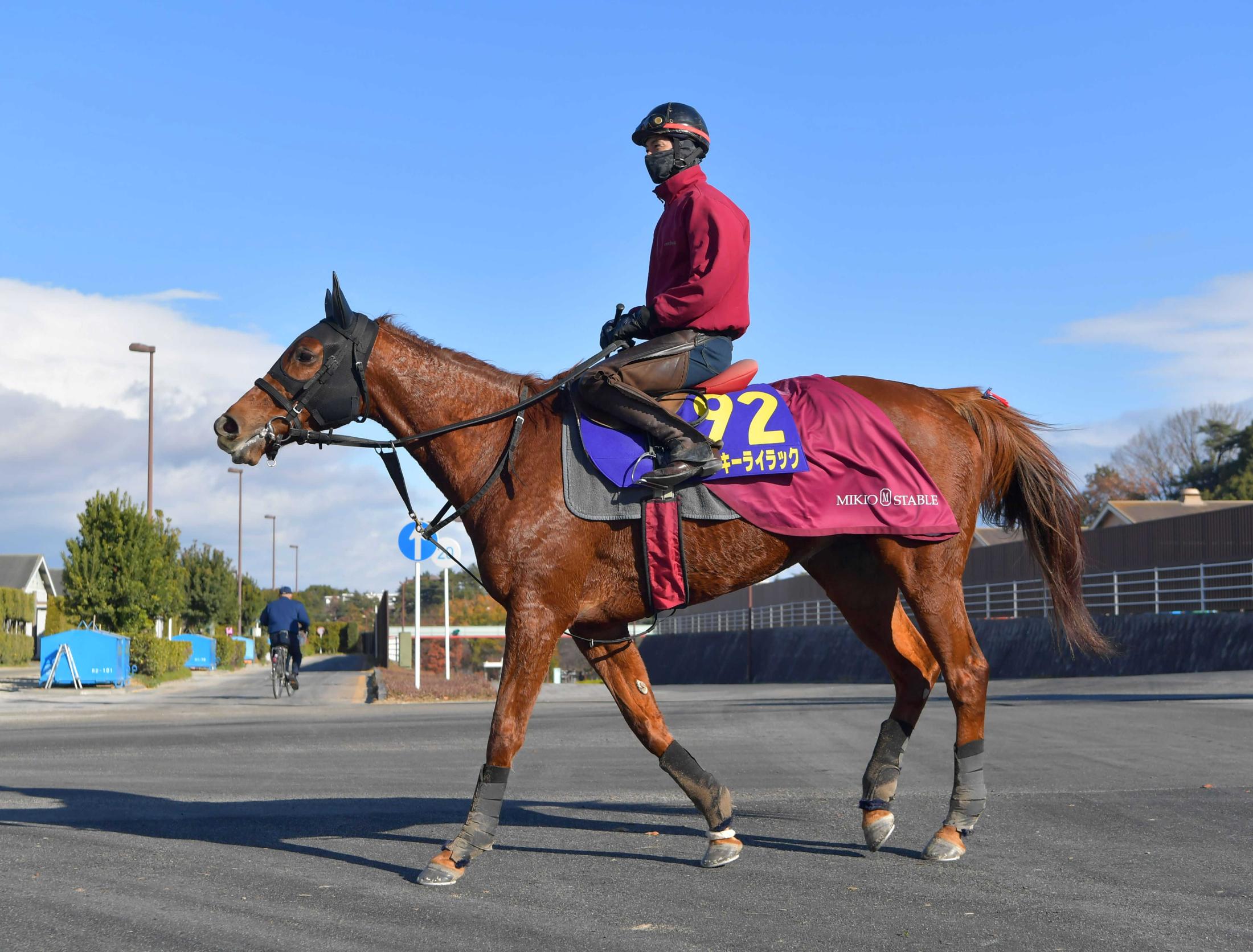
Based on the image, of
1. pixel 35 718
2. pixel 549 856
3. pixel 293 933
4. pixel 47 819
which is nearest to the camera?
pixel 293 933

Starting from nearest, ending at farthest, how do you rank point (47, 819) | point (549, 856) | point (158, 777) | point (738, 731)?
point (549, 856) < point (47, 819) < point (158, 777) < point (738, 731)

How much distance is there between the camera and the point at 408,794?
26.7ft

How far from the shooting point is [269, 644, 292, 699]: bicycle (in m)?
24.6

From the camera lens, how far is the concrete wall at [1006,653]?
22.6 metres

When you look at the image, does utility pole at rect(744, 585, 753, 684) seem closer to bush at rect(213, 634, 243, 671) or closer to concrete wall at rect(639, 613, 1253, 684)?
concrete wall at rect(639, 613, 1253, 684)

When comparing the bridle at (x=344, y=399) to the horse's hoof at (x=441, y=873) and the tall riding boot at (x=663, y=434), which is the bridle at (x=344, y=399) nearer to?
the tall riding boot at (x=663, y=434)

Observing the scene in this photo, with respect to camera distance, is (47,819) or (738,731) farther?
(738,731)

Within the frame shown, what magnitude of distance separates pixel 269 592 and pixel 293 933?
119491mm

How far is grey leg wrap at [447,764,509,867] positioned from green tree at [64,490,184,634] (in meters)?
30.4

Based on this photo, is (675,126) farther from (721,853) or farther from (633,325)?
(721,853)

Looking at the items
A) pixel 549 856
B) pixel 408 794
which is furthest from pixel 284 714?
pixel 549 856

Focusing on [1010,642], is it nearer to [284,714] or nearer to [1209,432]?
[284,714]

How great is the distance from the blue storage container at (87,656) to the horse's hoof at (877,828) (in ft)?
83.6

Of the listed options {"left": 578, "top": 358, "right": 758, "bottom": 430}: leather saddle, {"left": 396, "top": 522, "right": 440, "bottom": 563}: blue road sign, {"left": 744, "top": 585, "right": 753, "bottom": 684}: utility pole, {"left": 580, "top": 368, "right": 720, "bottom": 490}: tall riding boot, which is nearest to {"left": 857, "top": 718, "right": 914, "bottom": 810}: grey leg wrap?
Answer: {"left": 580, "top": 368, "right": 720, "bottom": 490}: tall riding boot
